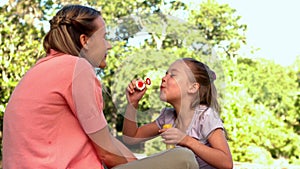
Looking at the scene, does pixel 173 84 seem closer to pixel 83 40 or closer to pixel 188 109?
pixel 188 109

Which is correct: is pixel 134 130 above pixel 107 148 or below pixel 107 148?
below

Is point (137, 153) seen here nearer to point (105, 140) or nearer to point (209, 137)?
point (209, 137)

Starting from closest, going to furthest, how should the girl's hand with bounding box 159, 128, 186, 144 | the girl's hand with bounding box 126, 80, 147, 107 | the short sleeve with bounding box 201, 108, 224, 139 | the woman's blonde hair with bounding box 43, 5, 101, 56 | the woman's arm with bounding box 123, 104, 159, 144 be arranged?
the woman's blonde hair with bounding box 43, 5, 101, 56 → the girl's hand with bounding box 159, 128, 186, 144 → the short sleeve with bounding box 201, 108, 224, 139 → the girl's hand with bounding box 126, 80, 147, 107 → the woman's arm with bounding box 123, 104, 159, 144

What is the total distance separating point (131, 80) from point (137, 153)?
0.34m

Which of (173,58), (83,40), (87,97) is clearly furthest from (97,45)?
(173,58)

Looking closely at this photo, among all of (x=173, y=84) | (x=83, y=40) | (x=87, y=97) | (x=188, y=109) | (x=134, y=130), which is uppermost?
(x=83, y=40)

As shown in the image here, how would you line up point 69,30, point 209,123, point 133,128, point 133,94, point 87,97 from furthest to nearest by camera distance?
1. point 133,128
2. point 133,94
3. point 209,123
4. point 69,30
5. point 87,97

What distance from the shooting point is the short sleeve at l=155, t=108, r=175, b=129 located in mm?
2256

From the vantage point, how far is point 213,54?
2240 millimetres

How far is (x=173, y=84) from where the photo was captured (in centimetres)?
214

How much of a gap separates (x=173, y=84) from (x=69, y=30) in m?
0.64

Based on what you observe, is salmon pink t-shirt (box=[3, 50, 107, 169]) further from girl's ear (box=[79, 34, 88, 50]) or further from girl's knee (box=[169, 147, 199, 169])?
A: girl's knee (box=[169, 147, 199, 169])

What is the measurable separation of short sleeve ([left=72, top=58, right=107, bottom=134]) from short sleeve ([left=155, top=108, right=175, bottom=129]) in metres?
0.76

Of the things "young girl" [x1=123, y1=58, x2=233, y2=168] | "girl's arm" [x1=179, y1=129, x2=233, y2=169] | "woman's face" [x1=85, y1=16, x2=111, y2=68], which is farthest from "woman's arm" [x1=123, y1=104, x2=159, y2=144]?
"woman's face" [x1=85, y1=16, x2=111, y2=68]
